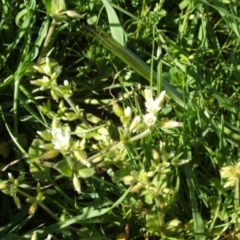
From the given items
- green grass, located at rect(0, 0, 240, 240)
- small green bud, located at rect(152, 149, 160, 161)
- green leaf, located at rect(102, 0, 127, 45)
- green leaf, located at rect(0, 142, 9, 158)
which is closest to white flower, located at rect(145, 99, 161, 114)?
green grass, located at rect(0, 0, 240, 240)

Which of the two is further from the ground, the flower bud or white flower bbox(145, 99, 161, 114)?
white flower bbox(145, 99, 161, 114)

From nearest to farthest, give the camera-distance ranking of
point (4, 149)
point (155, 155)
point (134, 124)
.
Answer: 1. point (134, 124)
2. point (155, 155)
3. point (4, 149)

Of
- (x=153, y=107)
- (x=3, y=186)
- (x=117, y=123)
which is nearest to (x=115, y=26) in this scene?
(x=117, y=123)

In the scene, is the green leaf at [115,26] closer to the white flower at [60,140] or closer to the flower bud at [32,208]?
the white flower at [60,140]

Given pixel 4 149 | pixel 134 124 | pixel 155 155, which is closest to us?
pixel 134 124

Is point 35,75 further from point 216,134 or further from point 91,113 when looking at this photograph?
point 216,134

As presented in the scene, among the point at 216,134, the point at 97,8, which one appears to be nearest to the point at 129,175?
the point at 216,134

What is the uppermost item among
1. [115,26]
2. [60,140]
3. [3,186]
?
[115,26]

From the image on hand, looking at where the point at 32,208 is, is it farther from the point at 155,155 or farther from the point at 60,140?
the point at 155,155

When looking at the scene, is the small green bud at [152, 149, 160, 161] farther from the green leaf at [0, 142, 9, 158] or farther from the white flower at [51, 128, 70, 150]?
the green leaf at [0, 142, 9, 158]
